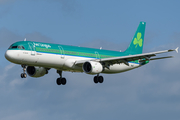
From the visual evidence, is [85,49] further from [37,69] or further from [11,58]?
[11,58]

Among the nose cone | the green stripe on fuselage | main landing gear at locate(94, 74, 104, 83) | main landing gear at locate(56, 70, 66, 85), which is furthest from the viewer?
main landing gear at locate(56, 70, 66, 85)

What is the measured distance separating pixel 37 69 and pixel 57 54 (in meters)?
5.55

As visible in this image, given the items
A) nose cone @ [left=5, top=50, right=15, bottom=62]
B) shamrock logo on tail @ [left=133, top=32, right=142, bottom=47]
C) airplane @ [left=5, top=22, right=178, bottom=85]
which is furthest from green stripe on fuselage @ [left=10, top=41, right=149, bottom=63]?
shamrock logo on tail @ [left=133, top=32, right=142, bottom=47]

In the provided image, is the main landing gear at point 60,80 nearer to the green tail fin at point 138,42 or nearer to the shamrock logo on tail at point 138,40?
the green tail fin at point 138,42

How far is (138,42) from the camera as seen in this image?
63.2 meters

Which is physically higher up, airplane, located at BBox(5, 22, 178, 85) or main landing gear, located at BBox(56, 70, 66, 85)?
airplane, located at BBox(5, 22, 178, 85)

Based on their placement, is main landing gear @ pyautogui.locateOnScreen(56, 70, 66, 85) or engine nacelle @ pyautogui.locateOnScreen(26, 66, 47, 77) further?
main landing gear @ pyautogui.locateOnScreen(56, 70, 66, 85)

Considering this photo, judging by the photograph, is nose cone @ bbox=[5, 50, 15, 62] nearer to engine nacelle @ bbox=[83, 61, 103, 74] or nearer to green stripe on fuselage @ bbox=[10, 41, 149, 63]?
green stripe on fuselage @ bbox=[10, 41, 149, 63]

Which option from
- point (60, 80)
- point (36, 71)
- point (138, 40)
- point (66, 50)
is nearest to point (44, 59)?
point (66, 50)

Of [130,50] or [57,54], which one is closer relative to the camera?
[57,54]

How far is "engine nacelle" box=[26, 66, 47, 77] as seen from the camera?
2133 inches

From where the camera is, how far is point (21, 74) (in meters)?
48.1

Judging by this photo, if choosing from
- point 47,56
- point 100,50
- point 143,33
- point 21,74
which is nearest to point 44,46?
point 47,56

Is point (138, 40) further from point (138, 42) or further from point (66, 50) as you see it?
point (66, 50)
